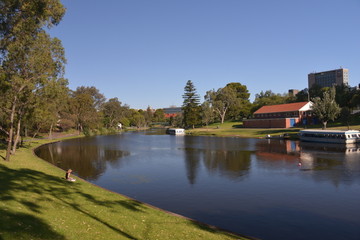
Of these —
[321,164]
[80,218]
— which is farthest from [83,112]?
[80,218]

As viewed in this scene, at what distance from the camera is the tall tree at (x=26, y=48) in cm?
2453

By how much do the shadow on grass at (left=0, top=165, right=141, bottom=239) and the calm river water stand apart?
5.34 meters

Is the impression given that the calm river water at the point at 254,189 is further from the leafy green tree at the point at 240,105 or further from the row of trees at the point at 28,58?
the leafy green tree at the point at 240,105

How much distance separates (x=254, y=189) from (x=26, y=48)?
3120cm

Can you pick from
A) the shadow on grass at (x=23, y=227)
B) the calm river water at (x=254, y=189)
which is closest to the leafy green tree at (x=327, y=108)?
the calm river water at (x=254, y=189)

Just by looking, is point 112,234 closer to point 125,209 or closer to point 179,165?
point 125,209

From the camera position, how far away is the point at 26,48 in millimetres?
33750

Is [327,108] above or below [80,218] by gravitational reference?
above

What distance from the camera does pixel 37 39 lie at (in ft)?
112

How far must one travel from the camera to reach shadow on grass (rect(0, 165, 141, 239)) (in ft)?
39.7

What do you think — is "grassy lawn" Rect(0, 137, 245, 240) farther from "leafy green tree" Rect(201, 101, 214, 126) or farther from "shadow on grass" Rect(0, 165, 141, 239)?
"leafy green tree" Rect(201, 101, 214, 126)

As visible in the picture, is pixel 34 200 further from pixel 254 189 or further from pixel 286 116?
pixel 286 116

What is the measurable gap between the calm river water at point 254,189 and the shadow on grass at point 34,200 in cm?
534

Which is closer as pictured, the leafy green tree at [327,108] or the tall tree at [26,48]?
the tall tree at [26,48]
